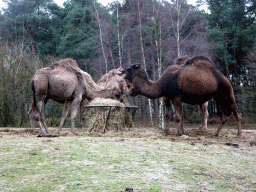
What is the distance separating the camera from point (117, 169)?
10.4 ft

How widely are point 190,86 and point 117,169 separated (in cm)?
450

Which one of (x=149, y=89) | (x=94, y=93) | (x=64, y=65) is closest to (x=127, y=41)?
(x=94, y=93)

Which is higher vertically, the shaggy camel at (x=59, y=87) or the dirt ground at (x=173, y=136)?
the shaggy camel at (x=59, y=87)

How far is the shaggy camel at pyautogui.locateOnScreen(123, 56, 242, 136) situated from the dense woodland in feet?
25.6

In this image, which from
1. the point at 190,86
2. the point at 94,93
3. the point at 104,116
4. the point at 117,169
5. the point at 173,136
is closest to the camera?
the point at 117,169

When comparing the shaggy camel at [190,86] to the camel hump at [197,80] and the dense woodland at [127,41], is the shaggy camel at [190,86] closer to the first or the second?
the camel hump at [197,80]

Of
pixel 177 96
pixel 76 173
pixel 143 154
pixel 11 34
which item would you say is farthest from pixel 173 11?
pixel 11 34

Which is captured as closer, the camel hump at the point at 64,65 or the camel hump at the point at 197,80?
the camel hump at the point at 197,80

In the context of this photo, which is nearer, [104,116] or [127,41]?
[104,116]

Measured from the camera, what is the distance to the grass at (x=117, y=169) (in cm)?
266

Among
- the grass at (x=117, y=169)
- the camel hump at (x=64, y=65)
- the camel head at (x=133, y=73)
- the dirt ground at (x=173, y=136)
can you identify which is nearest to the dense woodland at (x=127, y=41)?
the camel hump at (x=64, y=65)

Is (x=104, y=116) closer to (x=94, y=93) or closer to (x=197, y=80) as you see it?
(x=94, y=93)

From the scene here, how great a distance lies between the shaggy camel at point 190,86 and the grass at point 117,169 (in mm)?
2822

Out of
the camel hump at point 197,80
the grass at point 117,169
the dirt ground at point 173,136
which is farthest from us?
the camel hump at point 197,80
